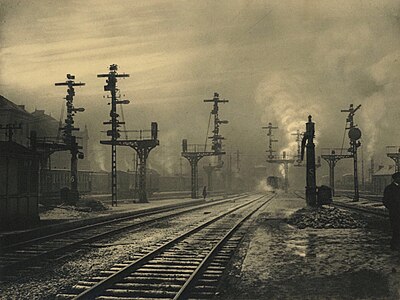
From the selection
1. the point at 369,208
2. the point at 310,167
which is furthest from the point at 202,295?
the point at 369,208

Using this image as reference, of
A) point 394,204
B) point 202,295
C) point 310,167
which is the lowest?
point 202,295

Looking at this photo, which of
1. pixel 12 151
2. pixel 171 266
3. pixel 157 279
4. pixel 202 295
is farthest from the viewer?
pixel 12 151

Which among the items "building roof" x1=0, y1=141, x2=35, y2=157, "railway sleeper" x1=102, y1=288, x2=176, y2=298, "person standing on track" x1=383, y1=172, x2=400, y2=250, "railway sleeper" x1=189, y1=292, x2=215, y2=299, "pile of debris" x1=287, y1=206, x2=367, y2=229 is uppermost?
"building roof" x1=0, y1=141, x2=35, y2=157

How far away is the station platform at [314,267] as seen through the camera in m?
6.39

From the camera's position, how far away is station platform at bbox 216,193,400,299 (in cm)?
639

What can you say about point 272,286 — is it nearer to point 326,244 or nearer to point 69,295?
point 69,295

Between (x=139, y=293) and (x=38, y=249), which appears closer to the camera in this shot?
(x=139, y=293)

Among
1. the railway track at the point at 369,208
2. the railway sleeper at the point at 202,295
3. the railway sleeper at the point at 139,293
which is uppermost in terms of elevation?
the railway sleeper at the point at 139,293

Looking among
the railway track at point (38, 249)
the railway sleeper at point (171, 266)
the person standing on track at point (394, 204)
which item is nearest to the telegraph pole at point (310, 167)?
the railway track at point (38, 249)

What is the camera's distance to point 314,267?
8273 millimetres

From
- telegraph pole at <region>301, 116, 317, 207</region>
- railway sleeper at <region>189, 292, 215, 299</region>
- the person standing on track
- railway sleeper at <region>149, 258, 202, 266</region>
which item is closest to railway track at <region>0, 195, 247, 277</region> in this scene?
railway sleeper at <region>149, 258, 202, 266</region>

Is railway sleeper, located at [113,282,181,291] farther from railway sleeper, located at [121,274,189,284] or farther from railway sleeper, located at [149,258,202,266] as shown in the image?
railway sleeper, located at [149,258,202,266]

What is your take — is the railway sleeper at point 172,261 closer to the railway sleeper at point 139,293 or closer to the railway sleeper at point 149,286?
the railway sleeper at point 149,286

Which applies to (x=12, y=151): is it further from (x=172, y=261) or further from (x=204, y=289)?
(x=204, y=289)
